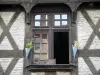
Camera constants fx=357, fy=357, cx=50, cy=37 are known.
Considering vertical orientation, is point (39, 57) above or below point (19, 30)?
below

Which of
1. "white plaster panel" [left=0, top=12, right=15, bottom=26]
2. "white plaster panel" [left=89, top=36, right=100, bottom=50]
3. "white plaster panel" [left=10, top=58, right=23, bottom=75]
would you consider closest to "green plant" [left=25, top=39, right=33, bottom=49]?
"white plaster panel" [left=10, top=58, right=23, bottom=75]

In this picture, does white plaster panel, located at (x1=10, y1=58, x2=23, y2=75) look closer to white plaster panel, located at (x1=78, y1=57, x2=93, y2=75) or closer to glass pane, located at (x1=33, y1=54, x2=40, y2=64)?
glass pane, located at (x1=33, y1=54, x2=40, y2=64)

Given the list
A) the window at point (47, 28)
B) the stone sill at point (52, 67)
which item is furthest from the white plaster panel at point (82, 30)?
the stone sill at point (52, 67)

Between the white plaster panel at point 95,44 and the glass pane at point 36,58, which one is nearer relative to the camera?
the white plaster panel at point 95,44

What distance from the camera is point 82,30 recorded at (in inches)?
484

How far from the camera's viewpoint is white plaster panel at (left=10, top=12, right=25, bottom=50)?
Result: 1234 centimetres

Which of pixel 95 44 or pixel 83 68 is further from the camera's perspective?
pixel 95 44

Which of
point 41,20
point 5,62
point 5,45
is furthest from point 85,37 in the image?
point 5,62

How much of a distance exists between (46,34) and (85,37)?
1.37 meters

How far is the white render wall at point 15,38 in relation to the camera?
12148mm

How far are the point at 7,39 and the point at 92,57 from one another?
299 cm

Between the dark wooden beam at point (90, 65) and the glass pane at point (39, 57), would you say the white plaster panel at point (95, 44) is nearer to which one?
the dark wooden beam at point (90, 65)

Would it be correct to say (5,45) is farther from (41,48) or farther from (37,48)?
(41,48)

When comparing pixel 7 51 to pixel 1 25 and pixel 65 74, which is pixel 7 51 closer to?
pixel 1 25
